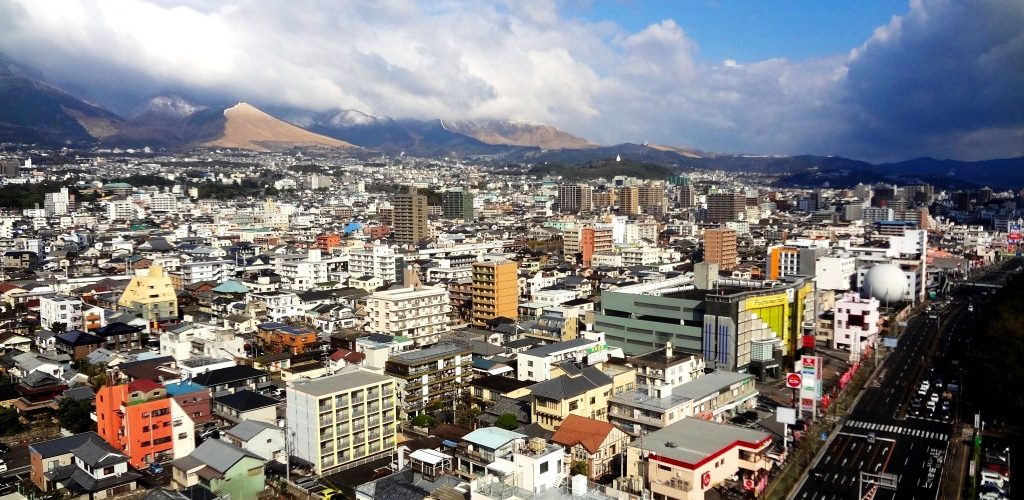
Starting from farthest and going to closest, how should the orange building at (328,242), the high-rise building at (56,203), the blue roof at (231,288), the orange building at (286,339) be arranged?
the high-rise building at (56,203) < the orange building at (328,242) < the blue roof at (231,288) < the orange building at (286,339)

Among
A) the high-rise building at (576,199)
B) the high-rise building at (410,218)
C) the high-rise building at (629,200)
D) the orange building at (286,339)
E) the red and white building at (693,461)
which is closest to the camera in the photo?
the red and white building at (693,461)

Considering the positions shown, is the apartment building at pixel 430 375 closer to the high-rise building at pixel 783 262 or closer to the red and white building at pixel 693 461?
the red and white building at pixel 693 461

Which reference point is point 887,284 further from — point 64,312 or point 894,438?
point 64,312

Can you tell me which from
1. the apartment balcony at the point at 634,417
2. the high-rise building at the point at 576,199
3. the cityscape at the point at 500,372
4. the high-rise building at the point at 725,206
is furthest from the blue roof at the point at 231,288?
the high-rise building at the point at 576,199

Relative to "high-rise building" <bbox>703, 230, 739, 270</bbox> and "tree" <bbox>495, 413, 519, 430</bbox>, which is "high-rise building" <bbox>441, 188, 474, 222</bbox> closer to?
"high-rise building" <bbox>703, 230, 739, 270</bbox>

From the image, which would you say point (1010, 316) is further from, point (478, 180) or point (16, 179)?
point (478, 180)

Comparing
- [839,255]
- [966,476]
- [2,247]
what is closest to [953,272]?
[839,255]
